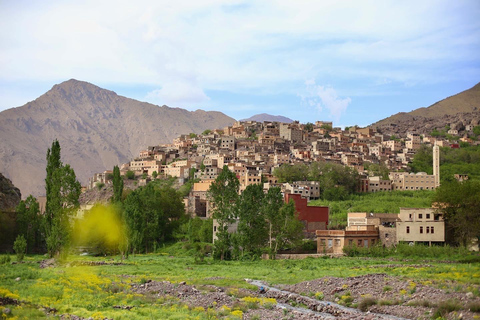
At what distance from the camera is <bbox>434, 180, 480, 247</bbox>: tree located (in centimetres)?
4725

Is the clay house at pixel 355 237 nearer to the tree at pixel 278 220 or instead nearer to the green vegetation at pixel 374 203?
the tree at pixel 278 220

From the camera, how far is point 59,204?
40.9 metres

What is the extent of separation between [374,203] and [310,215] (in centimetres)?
1861

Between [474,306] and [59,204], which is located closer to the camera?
[474,306]

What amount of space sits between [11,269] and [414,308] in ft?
65.1

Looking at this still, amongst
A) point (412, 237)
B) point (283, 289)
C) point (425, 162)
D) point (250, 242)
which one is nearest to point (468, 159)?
point (425, 162)

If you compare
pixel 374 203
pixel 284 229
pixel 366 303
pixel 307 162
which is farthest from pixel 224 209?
pixel 307 162

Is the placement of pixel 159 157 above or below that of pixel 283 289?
above

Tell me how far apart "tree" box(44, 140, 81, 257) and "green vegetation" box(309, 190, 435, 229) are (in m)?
30.3

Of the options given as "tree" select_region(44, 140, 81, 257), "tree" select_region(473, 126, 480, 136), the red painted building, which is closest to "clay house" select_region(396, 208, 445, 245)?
the red painted building

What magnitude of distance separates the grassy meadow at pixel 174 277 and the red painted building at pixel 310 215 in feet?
48.4

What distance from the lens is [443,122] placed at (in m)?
176

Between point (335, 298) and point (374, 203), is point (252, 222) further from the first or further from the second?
point (374, 203)

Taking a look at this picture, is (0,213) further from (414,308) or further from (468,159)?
(468,159)
